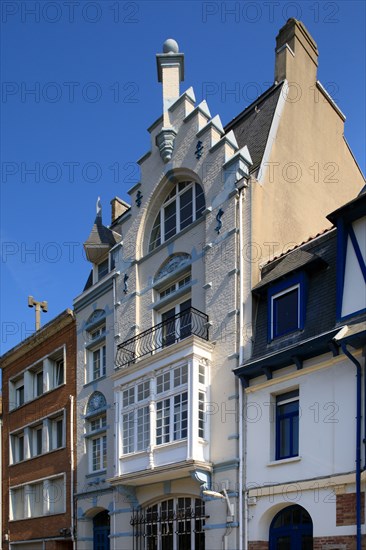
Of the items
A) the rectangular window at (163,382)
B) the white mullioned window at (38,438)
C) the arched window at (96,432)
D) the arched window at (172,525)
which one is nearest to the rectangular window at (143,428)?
the rectangular window at (163,382)

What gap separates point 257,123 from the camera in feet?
71.1

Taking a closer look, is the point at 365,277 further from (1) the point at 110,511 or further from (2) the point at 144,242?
(1) the point at 110,511

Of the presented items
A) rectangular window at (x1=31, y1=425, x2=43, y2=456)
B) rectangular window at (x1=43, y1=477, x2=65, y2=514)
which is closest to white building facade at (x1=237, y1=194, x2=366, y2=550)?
rectangular window at (x1=43, y1=477, x2=65, y2=514)

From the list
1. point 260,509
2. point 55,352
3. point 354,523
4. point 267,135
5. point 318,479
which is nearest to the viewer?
point 354,523

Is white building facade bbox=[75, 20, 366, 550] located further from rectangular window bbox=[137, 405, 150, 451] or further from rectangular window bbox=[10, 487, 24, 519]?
rectangular window bbox=[10, 487, 24, 519]

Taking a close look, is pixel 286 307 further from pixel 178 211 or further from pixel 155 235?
pixel 155 235

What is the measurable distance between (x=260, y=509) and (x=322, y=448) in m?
2.49

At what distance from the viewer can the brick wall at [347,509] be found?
13.6m

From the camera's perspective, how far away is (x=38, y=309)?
3516cm

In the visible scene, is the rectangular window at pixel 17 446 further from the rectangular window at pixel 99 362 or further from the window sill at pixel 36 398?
the rectangular window at pixel 99 362

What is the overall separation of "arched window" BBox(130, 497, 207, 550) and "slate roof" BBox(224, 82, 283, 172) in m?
9.84

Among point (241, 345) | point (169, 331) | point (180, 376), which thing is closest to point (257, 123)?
point (169, 331)

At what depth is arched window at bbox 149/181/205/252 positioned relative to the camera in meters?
20.9

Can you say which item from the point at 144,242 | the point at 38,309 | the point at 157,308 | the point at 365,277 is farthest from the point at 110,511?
the point at 38,309
